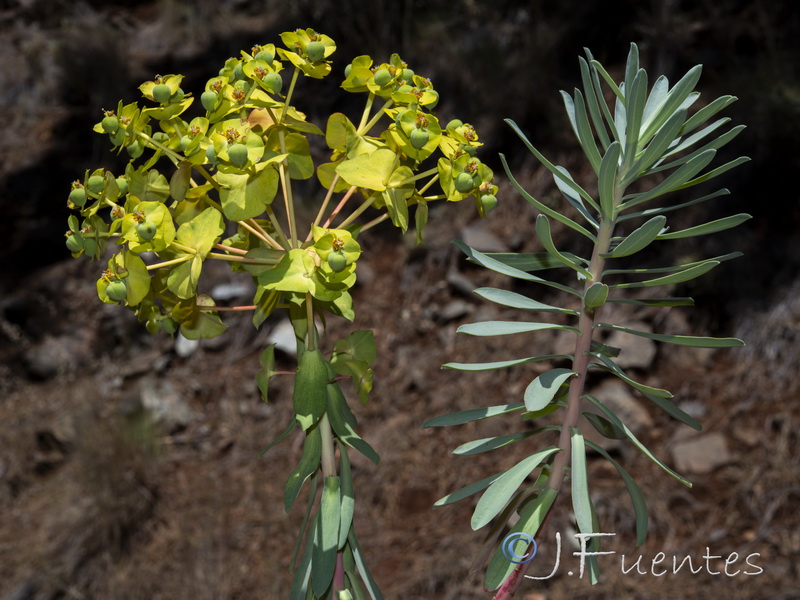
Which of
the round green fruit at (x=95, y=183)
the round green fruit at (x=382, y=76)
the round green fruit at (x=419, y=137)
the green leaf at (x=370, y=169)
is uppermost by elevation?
the round green fruit at (x=382, y=76)

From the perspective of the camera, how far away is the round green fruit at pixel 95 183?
29.7 inches

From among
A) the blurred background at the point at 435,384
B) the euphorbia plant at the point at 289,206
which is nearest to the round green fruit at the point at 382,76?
the euphorbia plant at the point at 289,206

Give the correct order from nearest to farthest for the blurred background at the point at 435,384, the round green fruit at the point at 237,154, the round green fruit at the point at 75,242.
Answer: the round green fruit at the point at 237,154
the round green fruit at the point at 75,242
the blurred background at the point at 435,384

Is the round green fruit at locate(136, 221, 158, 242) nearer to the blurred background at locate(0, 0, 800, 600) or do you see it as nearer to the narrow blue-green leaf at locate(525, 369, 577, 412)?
the narrow blue-green leaf at locate(525, 369, 577, 412)

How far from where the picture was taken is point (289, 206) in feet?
2.43

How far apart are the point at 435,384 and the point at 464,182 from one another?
331 cm

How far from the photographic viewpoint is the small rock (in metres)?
3.34

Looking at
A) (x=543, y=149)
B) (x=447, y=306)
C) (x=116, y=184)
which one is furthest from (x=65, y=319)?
(x=116, y=184)

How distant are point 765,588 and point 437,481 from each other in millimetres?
1377

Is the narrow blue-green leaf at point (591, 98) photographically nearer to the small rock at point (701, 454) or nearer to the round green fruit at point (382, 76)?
the round green fruit at point (382, 76)

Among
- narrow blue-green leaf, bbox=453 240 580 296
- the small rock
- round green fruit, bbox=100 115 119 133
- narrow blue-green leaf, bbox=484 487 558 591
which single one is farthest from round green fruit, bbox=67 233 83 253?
the small rock

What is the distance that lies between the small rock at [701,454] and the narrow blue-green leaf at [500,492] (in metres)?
2.84

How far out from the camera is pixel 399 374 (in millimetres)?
4125

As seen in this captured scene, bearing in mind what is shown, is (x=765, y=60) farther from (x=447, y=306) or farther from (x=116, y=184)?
(x=116, y=184)
